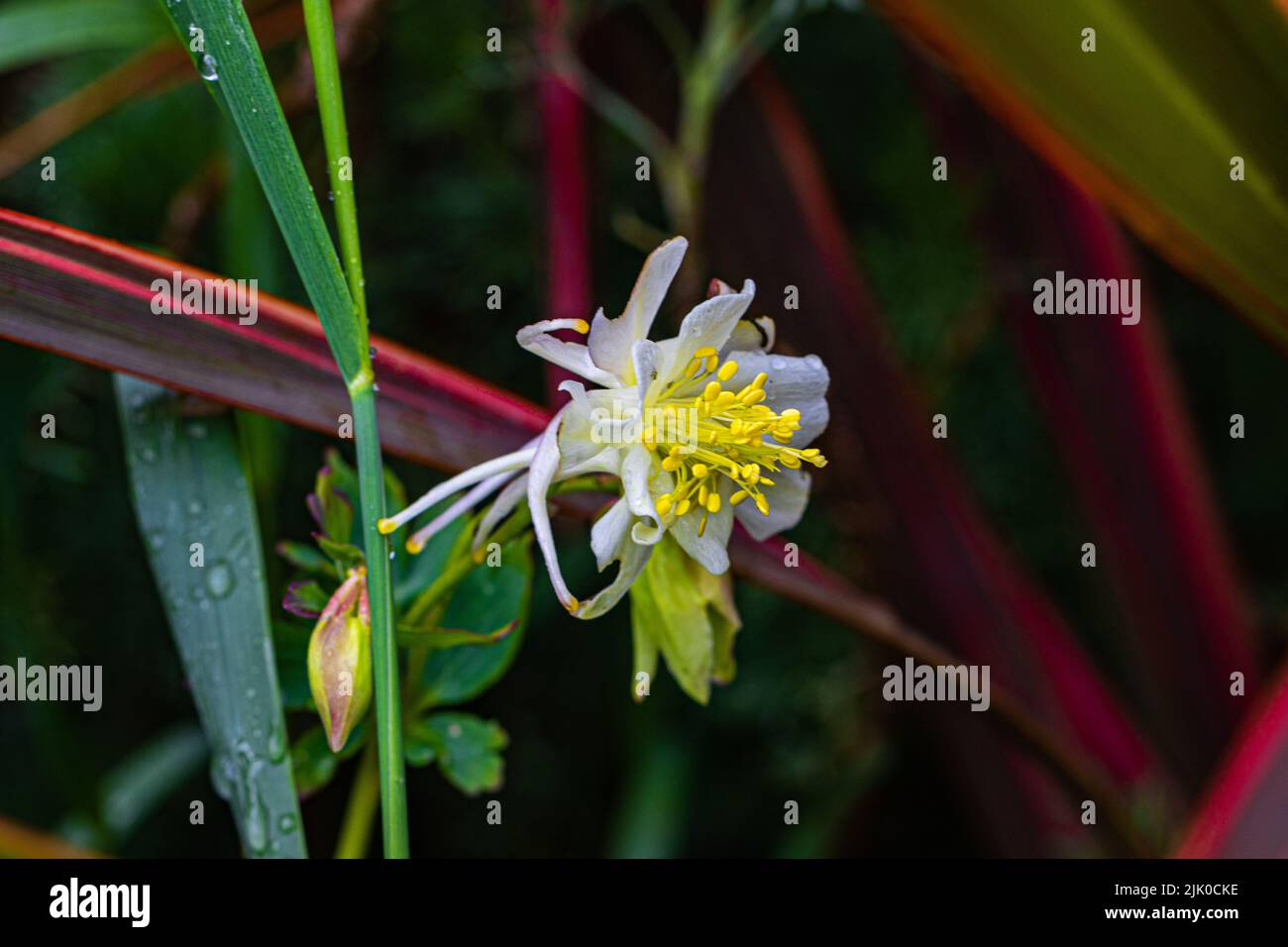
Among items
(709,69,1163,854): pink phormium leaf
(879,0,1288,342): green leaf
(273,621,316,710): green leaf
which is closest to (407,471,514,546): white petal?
(273,621,316,710): green leaf

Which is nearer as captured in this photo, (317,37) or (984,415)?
(317,37)

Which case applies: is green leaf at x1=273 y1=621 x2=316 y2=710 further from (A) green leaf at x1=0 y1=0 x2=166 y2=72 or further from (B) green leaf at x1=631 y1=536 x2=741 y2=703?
(A) green leaf at x1=0 y1=0 x2=166 y2=72

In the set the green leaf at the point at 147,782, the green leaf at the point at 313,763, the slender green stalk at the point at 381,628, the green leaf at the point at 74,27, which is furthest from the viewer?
the green leaf at the point at 147,782

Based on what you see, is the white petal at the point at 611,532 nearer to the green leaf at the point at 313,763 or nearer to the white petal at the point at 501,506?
the white petal at the point at 501,506

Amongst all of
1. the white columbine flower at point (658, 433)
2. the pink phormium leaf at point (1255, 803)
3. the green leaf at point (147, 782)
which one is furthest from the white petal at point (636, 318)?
the green leaf at point (147, 782)

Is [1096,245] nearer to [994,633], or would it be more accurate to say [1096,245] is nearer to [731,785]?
[994,633]

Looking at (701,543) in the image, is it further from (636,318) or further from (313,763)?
(313,763)

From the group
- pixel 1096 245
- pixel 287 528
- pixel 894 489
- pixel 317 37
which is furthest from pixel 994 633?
pixel 317 37
